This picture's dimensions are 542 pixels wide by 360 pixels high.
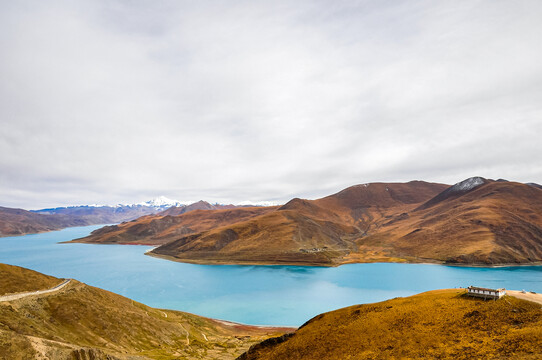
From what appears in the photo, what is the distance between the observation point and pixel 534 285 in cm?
10975

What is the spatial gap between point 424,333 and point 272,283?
107581mm

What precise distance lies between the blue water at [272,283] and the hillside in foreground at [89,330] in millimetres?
28548

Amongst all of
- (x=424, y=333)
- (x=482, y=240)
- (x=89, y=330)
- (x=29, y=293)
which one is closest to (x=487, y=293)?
(x=424, y=333)

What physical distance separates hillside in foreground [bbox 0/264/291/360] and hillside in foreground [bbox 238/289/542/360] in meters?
22.0

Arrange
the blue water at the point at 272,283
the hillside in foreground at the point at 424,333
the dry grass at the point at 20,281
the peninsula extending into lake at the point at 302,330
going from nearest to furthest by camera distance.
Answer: the hillside in foreground at the point at 424,333
the peninsula extending into lake at the point at 302,330
the dry grass at the point at 20,281
the blue water at the point at 272,283

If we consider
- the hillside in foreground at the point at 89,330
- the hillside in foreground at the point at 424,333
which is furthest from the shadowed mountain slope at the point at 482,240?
the hillside in foreground at the point at 424,333

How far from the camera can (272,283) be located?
127 m

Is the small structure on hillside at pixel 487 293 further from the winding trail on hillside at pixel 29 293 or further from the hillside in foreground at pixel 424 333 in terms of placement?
the winding trail on hillside at pixel 29 293

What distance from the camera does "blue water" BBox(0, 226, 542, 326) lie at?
3713 inches

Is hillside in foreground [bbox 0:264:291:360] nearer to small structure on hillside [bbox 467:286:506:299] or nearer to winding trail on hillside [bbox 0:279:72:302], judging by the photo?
winding trail on hillside [bbox 0:279:72:302]

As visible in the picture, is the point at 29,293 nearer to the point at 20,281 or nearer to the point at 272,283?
the point at 20,281

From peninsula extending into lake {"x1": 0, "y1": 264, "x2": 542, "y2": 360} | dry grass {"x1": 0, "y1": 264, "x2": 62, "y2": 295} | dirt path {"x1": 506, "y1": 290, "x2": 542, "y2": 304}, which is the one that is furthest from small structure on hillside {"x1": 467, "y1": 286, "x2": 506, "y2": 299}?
dry grass {"x1": 0, "y1": 264, "x2": 62, "y2": 295}

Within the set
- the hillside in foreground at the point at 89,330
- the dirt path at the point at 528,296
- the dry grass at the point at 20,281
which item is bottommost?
the hillside in foreground at the point at 89,330

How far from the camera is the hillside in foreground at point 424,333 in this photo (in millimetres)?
22734
